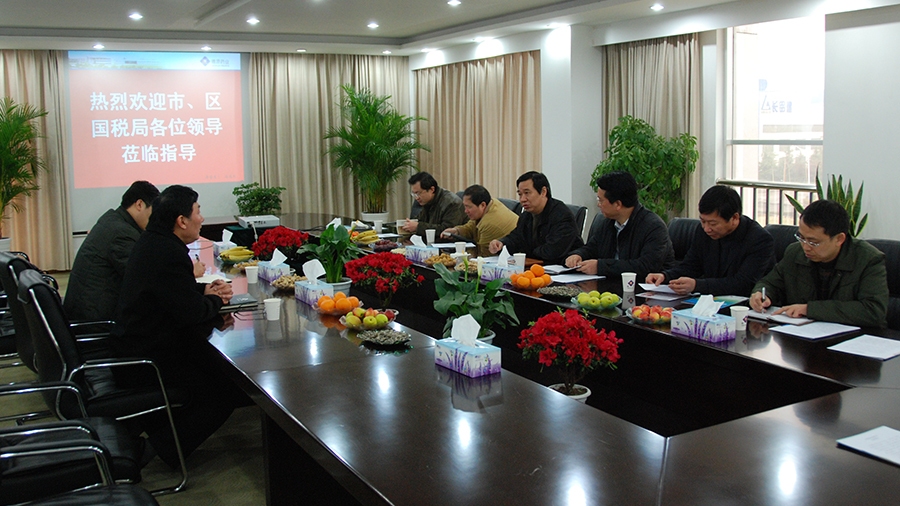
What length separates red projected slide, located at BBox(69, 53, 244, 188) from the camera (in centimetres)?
834

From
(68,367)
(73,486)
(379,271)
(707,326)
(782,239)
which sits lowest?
(73,486)

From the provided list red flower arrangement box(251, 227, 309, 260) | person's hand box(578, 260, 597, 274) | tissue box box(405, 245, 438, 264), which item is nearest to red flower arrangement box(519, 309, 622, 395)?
person's hand box(578, 260, 597, 274)

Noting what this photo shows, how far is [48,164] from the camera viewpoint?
26.8ft

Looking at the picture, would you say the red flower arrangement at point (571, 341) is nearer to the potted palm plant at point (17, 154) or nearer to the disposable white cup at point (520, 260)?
the disposable white cup at point (520, 260)

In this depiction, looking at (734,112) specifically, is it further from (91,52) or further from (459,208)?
(91,52)

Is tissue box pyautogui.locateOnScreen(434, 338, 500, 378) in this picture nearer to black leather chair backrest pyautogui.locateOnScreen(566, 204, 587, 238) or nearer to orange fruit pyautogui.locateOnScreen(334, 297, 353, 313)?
orange fruit pyautogui.locateOnScreen(334, 297, 353, 313)

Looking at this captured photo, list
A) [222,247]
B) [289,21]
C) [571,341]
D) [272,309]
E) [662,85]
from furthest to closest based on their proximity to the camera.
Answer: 1. [289,21]
2. [662,85]
3. [222,247]
4. [272,309]
5. [571,341]

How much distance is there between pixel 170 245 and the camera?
2.94m

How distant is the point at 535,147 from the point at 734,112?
2.12m

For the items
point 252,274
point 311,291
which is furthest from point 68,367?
point 252,274

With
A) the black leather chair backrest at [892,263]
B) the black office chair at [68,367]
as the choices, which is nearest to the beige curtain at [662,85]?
the black leather chair backrest at [892,263]

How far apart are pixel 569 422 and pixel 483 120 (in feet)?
23.2

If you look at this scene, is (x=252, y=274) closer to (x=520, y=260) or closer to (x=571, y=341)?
(x=520, y=260)

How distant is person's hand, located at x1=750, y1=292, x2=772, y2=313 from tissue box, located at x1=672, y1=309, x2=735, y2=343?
13.9 inches
